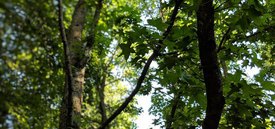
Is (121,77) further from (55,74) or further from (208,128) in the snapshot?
(55,74)

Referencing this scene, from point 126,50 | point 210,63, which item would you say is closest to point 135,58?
point 126,50

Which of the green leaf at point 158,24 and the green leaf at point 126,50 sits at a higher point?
the green leaf at point 158,24

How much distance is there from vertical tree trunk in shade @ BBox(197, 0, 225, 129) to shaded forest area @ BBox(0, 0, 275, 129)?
0.04ft

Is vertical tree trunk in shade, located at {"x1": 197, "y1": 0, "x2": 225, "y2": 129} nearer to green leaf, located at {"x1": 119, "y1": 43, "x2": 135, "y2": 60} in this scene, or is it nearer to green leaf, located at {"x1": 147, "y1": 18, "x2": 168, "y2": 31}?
green leaf, located at {"x1": 147, "y1": 18, "x2": 168, "y2": 31}

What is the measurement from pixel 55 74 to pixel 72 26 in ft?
13.8

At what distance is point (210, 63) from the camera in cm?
492

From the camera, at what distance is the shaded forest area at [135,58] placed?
196 centimetres

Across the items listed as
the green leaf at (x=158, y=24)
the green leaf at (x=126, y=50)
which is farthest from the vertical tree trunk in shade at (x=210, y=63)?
the green leaf at (x=126, y=50)

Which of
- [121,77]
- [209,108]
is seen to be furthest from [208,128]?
[121,77]

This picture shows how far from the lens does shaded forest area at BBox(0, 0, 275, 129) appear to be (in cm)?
196

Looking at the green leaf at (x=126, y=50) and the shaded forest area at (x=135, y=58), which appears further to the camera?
the green leaf at (x=126, y=50)

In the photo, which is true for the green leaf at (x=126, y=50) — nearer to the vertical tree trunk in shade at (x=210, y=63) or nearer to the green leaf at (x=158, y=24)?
the green leaf at (x=158, y=24)

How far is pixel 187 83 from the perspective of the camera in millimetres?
5203

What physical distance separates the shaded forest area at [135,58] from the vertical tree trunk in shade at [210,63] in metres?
0.01
